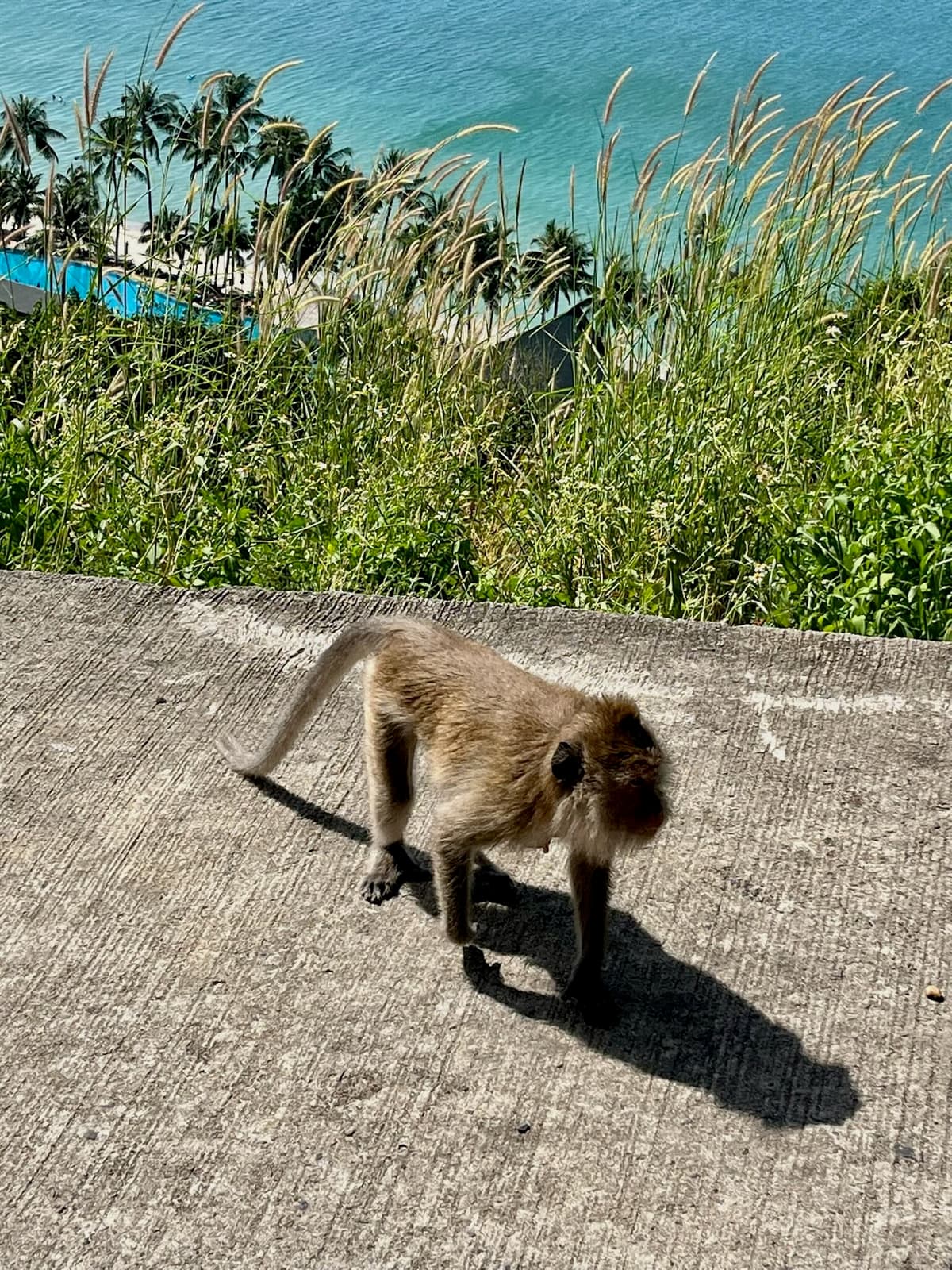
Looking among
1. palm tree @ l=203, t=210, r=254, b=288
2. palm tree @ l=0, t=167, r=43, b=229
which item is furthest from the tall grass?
palm tree @ l=0, t=167, r=43, b=229

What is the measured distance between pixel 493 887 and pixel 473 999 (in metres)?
0.40

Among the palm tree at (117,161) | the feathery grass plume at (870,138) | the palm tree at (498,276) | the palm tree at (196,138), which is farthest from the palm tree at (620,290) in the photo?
the palm tree at (117,161)

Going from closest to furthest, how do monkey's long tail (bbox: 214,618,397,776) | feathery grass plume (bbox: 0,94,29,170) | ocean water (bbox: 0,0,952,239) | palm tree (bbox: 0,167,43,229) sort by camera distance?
monkey's long tail (bbox: 214,618,397,776), feathery grass plume (bbox: 0,94,29,170), palm tree (bbox: 0,167,43,229), ocean water (bbox: 0,0,952,239)

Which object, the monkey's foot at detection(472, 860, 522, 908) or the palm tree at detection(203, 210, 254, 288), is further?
the palm tree at detection(203, 210, 254, 288)

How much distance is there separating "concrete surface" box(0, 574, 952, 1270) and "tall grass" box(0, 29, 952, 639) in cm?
96

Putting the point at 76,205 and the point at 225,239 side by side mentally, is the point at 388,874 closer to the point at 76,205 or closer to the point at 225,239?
the point at 225,239

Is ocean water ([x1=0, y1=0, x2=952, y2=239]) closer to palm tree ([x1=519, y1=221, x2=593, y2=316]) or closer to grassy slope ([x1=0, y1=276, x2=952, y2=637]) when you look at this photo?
palm tree ([x1=519, y1=221, x2=593, y2=316])

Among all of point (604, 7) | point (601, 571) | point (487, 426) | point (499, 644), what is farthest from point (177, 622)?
point (604, 7)

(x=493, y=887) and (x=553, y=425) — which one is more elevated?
(x=493, y=887)

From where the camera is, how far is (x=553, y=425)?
687 centimetres

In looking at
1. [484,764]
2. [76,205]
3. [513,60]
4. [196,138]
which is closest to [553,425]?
[196,138]

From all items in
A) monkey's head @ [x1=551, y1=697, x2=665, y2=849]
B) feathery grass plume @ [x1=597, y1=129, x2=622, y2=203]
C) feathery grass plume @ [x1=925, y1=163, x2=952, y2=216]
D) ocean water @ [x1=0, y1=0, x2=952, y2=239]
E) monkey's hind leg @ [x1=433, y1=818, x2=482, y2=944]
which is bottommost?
ocean water @ [x1=0, y1=0, x2=952, y2=239]

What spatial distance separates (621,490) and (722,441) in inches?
17.2

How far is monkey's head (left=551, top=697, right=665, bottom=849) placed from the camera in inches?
113
